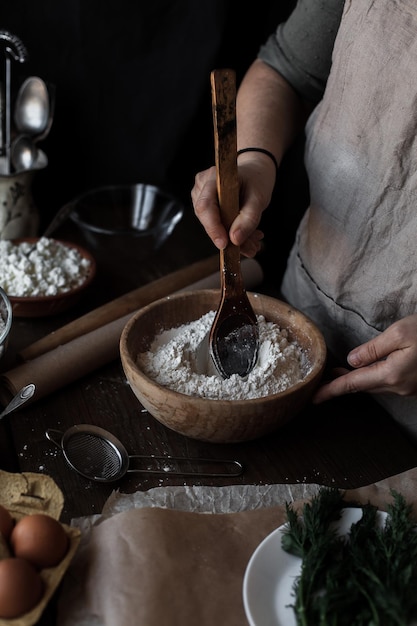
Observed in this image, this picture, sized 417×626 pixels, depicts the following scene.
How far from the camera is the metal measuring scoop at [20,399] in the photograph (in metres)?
1.06

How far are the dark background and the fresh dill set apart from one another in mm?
1083

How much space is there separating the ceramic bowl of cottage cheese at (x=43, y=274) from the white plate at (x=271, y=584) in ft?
2.20

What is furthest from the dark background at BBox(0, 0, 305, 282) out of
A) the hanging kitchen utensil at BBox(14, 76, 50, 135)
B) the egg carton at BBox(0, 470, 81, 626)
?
the egg carton at BBox(0, 470, 81, 626)

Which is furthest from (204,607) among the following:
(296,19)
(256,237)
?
(296,19)

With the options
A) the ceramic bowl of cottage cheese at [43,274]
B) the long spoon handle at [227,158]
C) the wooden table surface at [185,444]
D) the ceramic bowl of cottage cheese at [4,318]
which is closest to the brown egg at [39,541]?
the wooden table surface at [185,444]

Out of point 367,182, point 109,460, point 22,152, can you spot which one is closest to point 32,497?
point 109,460

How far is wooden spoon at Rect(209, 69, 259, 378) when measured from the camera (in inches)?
41.4

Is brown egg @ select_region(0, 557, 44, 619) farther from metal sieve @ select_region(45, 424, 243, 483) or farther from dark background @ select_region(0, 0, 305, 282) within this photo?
dark background @ select_region(0, 0, 305, 282)

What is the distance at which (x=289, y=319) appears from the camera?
1.21 metres

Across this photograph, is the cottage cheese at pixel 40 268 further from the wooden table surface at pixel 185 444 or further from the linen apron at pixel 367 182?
the linen apron at pixel 367 182

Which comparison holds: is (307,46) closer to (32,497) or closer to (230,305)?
(230,305)

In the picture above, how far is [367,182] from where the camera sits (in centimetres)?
118

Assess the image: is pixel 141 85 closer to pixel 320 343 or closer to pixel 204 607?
pixel 320 343

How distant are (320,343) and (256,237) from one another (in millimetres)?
197
